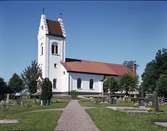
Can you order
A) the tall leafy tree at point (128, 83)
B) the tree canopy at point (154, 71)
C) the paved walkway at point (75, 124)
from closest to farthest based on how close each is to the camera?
the paved walkway at point (75, 124), the tree canopy at point (154, 71), the tall leafy tree at point (128, 83)

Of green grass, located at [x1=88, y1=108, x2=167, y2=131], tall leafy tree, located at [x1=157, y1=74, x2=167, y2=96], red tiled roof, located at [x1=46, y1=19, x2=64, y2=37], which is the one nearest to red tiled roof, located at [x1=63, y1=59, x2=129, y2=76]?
red tiled roof, located at [x1=46, y1=19, x2=64, y2=37]

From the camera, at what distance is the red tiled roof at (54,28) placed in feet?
283

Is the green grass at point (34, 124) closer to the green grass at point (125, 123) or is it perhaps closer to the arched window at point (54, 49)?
the green grass at point (125, 123)

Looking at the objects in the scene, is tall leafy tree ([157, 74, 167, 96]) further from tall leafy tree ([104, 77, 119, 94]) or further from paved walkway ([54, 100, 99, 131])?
paved walkway ([54, 100, 99, 131])

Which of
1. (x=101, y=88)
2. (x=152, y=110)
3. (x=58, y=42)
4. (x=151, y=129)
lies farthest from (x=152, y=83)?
(x=151, y=129)

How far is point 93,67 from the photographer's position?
300 feet

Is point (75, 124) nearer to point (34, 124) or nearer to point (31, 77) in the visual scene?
point (34, 124)

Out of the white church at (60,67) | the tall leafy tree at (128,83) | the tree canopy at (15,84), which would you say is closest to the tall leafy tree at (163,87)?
the tall leafy tree at (128,83)

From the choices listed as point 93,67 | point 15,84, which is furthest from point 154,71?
point 15,84

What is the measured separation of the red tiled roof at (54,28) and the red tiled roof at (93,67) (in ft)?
23.0

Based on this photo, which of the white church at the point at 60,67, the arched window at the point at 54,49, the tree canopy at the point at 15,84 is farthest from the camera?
the arched window at the point at 54,49

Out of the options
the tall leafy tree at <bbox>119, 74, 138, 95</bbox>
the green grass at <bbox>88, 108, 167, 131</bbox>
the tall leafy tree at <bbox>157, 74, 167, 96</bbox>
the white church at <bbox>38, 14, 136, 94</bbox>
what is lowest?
the green grass at <bbox>88, 108, 167, 131</bbox>

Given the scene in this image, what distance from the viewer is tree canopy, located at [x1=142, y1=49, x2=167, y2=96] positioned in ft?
243

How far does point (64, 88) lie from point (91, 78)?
806 centimetres
